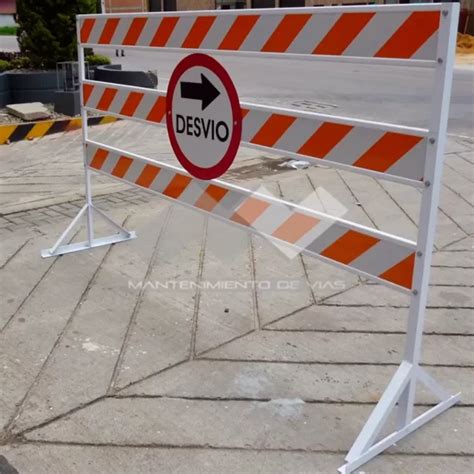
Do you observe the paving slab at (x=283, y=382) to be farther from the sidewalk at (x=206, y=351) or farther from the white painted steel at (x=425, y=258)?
the white painted steel at (x=425, y=258)

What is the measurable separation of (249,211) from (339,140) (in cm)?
90

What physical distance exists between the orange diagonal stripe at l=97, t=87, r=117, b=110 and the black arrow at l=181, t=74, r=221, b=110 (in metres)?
1.11

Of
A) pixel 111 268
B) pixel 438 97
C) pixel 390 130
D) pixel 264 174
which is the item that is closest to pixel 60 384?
pixel 111 268

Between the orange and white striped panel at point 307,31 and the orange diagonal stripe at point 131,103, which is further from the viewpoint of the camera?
the orange diagonal stripe at point 131,103

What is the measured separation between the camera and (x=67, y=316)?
413cm

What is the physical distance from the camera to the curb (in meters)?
9.53

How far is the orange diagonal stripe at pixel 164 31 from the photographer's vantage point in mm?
3955

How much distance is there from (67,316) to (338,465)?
2.16 metres

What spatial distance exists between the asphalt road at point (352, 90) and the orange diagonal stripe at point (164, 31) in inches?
187

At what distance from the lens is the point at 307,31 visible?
121 inches

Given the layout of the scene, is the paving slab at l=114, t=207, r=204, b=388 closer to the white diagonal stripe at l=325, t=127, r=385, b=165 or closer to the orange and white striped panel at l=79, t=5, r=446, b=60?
the white diagonal stripe at l=325, t=127, r=385, b=165

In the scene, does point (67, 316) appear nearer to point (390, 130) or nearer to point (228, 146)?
point (228, 146)

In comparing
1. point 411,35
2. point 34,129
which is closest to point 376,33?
point 411,35

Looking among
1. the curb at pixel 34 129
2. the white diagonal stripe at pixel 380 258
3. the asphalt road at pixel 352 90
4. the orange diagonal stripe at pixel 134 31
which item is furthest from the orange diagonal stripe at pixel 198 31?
the curb at pixel 34 129
